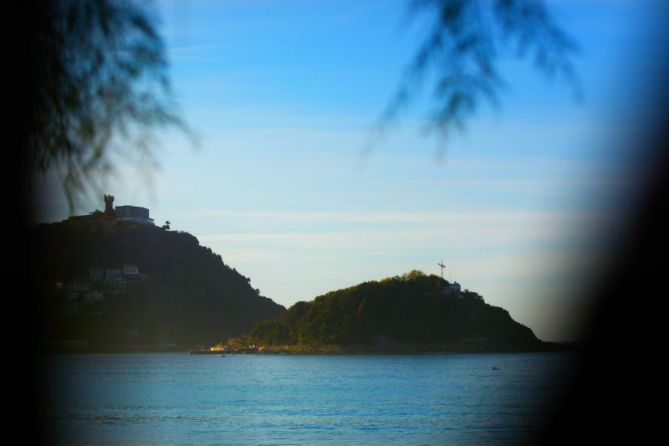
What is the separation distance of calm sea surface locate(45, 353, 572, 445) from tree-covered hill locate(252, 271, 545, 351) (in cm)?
4523

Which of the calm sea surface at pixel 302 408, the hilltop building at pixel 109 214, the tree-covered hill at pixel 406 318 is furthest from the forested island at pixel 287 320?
the hilltop building at pixel 109 214

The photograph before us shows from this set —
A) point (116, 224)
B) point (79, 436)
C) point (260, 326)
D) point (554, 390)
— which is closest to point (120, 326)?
point (260, 326)

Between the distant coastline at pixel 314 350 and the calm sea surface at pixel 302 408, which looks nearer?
the calm sea surface at pixel 302 408

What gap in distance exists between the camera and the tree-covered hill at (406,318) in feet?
502

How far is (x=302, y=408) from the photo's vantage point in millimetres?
59719

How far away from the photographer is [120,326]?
160750 millimetres

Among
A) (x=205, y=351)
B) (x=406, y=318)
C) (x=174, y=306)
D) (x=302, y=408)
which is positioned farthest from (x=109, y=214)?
(x=205, y=351)

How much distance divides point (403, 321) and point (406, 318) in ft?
3.03

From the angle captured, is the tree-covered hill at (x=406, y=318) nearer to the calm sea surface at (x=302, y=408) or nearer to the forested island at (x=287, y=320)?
the forested island at (x=287, y=320)

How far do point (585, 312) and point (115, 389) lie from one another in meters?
84.3

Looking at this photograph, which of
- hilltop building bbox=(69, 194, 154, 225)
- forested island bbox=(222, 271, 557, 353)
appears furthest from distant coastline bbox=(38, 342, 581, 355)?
hilltop building bbox=(69, 194, 154, 225)

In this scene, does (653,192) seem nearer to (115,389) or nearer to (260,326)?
(115,389)

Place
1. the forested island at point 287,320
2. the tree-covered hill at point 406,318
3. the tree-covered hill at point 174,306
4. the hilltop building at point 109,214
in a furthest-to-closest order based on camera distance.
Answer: the tree-covered hill at point 406,318 < the forested island at point 287,320 < the tree-covered hill at point 174,306 < the hilltop building at point 109,214

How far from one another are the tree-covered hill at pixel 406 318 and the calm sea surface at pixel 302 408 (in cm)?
4523
